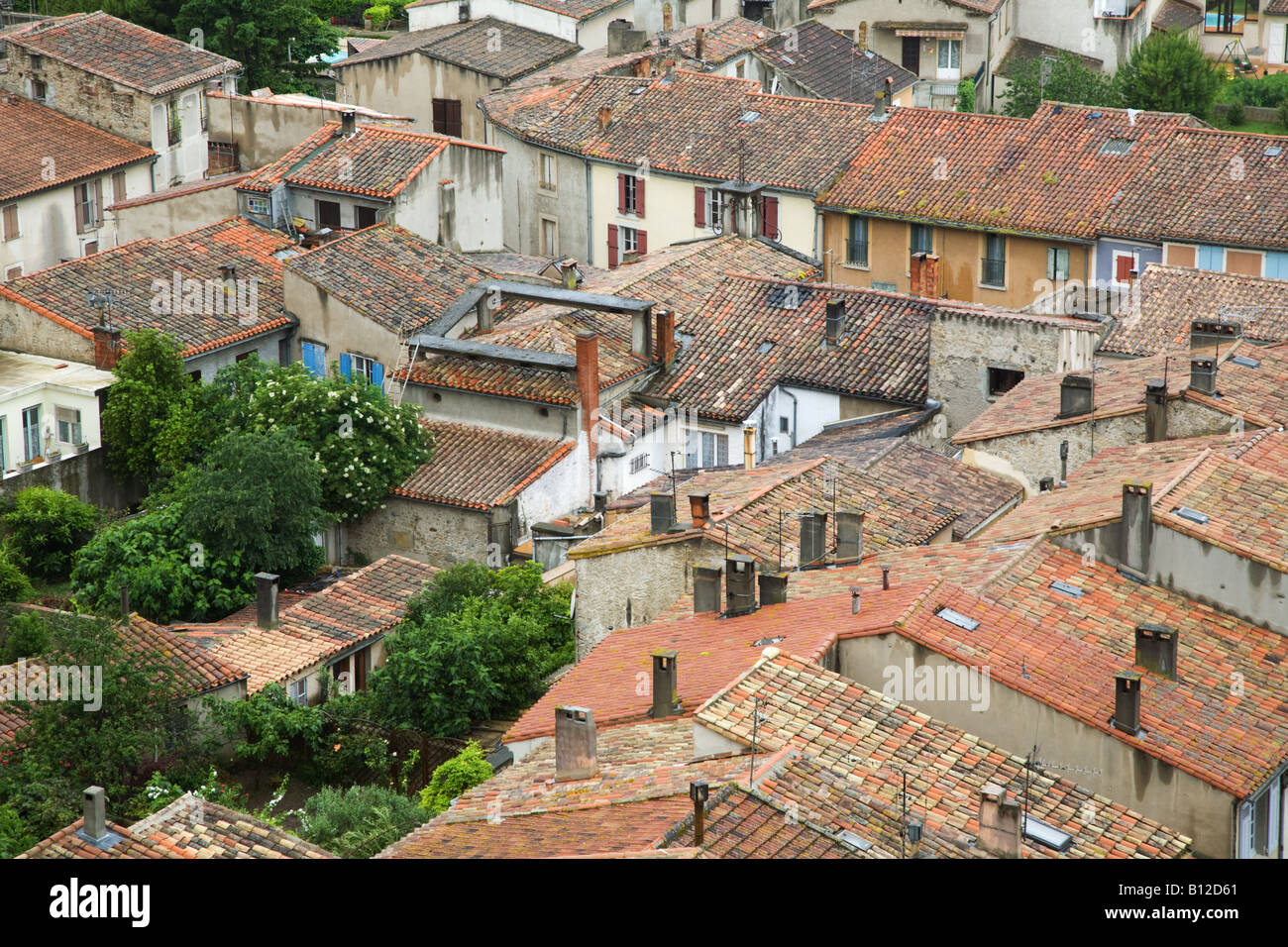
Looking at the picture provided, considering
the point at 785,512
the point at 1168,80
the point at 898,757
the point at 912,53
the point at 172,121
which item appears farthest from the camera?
the point at 912,53

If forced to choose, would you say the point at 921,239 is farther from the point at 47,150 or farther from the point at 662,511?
the point at 47,150

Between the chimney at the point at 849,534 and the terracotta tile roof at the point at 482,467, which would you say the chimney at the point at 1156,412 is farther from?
the terracotta tile roof at the point at 482,467

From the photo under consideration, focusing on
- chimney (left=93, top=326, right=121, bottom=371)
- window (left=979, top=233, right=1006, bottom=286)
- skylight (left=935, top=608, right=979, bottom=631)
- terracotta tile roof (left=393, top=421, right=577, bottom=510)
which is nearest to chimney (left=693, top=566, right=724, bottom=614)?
skylight (left=935, top=608, right=979, bottom=631)

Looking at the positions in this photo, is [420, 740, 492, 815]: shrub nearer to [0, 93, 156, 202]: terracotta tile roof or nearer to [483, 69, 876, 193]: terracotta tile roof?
[483, 69, 876, 193]: terracotta tile roof

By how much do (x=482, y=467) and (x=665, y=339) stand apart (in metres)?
4.99

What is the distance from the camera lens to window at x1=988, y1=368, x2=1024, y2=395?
35875 millimetres

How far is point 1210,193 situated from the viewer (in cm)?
4500

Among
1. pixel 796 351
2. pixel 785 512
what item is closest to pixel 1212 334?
pixel 785 512

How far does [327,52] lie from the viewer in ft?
216

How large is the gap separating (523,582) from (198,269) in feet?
54.9

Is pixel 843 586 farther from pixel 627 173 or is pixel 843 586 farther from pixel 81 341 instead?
pixel 627 173

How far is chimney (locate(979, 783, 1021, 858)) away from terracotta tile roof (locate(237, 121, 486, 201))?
33639 mm

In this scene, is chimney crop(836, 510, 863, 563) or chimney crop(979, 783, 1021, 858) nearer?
chimney crop(979, 783, 1021, 858)
